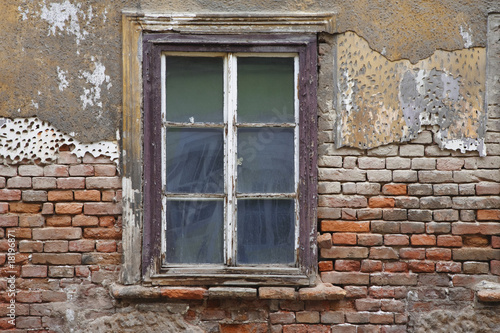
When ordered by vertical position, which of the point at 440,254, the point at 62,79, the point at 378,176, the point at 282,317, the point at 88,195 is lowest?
the point at 282,317

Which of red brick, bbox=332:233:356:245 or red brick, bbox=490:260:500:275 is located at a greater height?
red brick, bbox=332:233:356:245

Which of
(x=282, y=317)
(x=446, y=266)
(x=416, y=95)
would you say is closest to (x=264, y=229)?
(x=282, y=317)

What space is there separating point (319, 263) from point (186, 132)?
1.18 metres

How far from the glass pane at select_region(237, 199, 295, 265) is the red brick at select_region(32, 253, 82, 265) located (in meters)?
1.01

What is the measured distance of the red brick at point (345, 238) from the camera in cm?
304

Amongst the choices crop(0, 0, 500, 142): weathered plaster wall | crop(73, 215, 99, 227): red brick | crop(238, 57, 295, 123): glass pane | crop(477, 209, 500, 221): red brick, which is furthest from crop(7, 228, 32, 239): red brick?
crop(477, 209, 500, 221): red brick

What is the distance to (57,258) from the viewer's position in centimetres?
304

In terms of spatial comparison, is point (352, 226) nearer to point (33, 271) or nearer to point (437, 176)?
point (437, 176)

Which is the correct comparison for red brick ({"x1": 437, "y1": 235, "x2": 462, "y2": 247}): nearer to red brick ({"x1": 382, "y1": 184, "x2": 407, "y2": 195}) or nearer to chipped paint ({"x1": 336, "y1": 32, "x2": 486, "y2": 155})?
red brick ({"x1": 382, "y1": 184, "x2": 407, "y2": 195})

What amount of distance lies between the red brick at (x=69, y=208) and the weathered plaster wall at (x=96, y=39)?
16.3 inches

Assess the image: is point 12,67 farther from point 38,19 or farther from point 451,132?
point 451,132

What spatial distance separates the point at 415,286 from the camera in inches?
119

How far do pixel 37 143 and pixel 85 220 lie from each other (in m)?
0.56

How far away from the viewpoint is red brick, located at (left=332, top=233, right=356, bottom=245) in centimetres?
304
